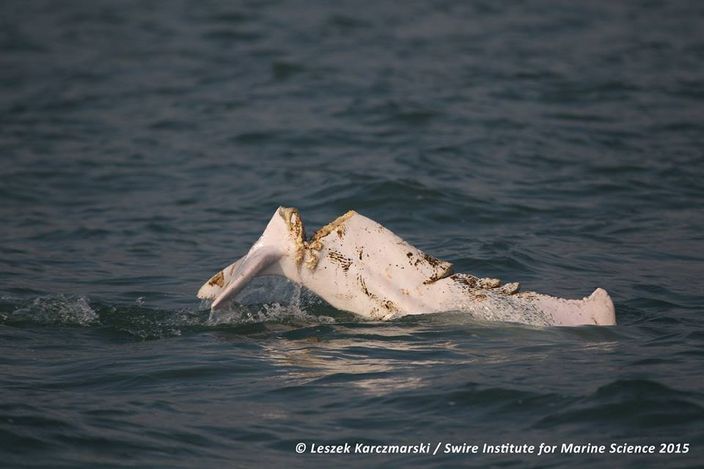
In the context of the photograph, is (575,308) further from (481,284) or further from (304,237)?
(304,237)

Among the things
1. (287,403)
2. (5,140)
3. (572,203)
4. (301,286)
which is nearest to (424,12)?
(5,140)

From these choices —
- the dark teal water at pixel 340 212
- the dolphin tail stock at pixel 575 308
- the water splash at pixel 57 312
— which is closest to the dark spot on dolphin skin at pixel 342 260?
the dark teal water at pixel 340 212

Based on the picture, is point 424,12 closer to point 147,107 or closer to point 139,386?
point 147,107

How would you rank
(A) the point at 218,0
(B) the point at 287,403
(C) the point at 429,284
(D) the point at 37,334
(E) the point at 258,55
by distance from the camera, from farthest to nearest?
1. (A) the point at 218,0
2. (E) the point at 258,55
3. (D) the point at 37,334
4. (C) the point at 429,284
5. (B) the point at 287,403

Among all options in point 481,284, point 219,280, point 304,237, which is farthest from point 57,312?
point 481,284

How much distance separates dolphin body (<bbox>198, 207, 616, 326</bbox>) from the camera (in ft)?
29.6

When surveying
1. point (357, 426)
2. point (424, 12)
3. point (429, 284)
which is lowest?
point (357, 426)

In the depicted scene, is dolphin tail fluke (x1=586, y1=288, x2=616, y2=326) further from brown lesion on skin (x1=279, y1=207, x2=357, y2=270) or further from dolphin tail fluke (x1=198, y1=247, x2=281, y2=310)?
dolphin tail fluke (x1=198, y1=247, x2=281, y2=310)

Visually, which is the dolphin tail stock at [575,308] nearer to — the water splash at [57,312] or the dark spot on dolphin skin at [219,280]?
the dark spot on dolphin skin at [219,280]

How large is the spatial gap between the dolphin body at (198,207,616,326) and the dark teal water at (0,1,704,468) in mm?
169

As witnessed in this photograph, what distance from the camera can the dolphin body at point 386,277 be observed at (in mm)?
9023

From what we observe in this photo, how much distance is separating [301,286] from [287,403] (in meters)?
1.73

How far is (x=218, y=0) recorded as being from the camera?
102 ft

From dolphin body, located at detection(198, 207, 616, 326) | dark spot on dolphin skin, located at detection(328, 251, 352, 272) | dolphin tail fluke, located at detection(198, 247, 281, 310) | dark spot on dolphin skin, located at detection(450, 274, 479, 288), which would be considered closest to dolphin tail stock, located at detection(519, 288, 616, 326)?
dolphin body, located at detection(198, 207, 616, 326)
